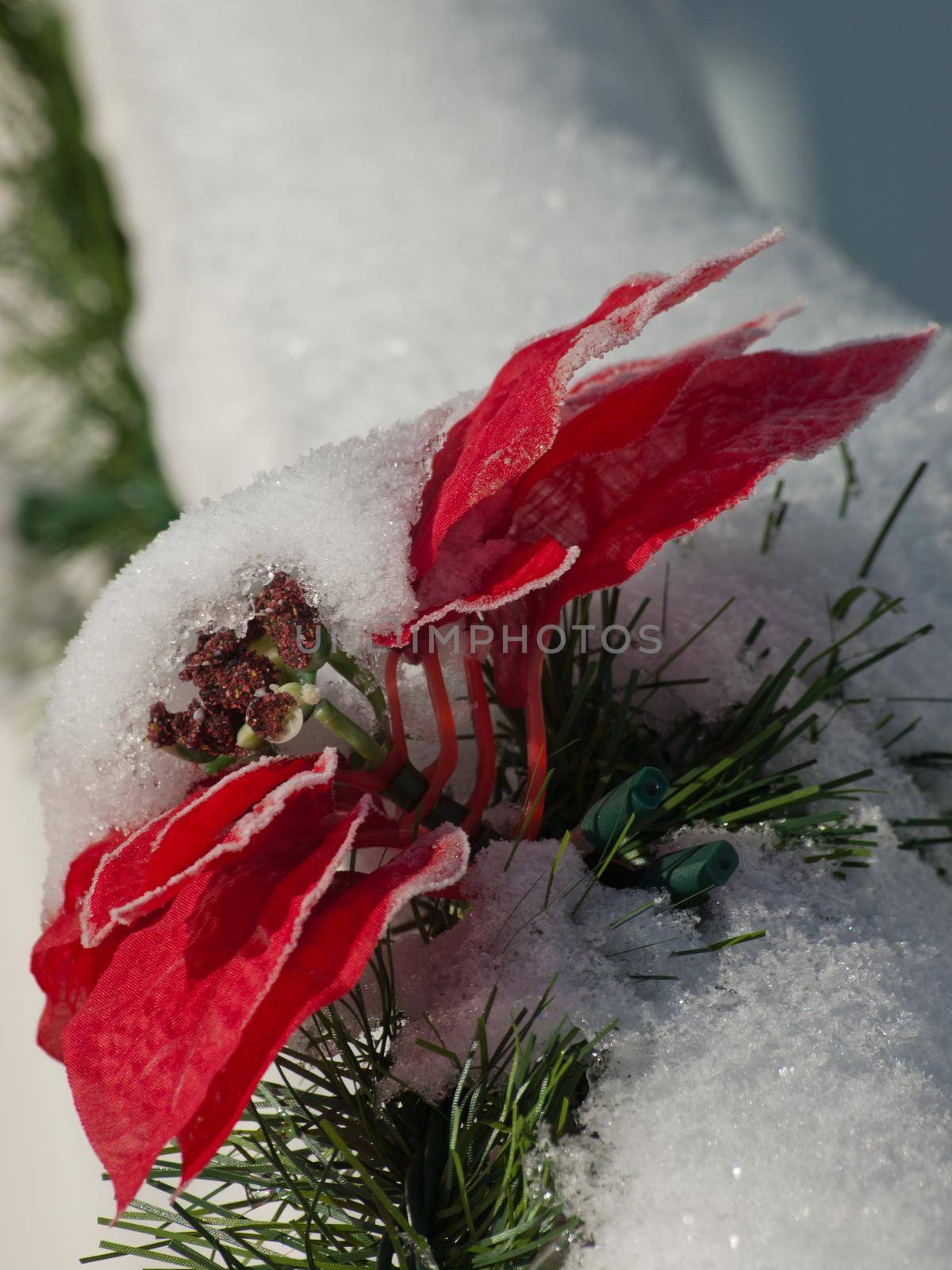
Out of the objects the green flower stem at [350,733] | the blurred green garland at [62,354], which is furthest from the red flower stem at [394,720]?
the blurred green garland at [62,354]

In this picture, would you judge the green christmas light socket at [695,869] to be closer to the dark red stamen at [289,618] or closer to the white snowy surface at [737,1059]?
the white snowy surface at [737,1059]

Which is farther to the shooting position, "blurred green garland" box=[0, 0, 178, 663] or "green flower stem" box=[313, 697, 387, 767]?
"blurred green garland" box=[0, 0, 178, 663]

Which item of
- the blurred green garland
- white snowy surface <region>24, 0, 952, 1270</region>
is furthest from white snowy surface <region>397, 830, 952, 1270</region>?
the blurred green garland

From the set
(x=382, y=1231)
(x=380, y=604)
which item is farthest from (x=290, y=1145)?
(x=380, y=604)

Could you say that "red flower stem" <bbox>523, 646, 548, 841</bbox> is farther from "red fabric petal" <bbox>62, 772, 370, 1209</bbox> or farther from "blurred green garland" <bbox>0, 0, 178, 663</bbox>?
"blurred green garland" <bbox>0, 0, 178, 663</bbox>

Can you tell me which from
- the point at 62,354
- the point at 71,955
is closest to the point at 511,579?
the point at 71,955

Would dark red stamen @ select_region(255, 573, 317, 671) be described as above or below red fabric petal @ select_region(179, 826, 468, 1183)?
above
